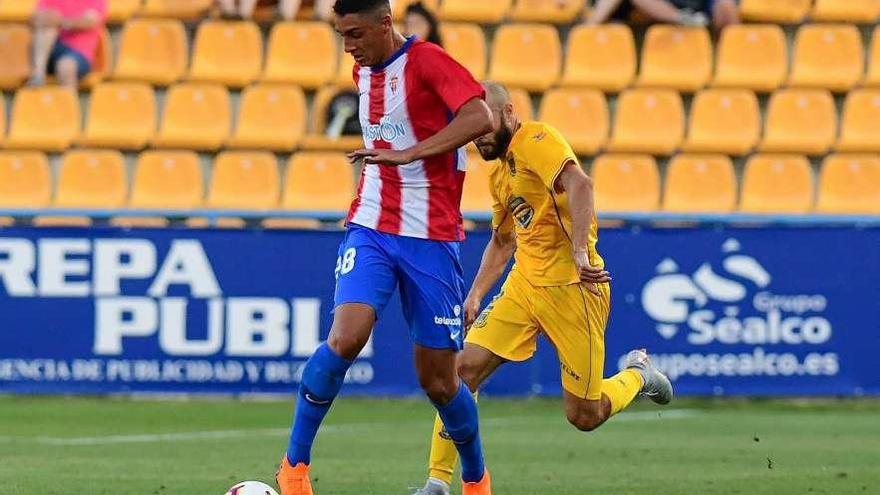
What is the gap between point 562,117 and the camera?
1655 cm

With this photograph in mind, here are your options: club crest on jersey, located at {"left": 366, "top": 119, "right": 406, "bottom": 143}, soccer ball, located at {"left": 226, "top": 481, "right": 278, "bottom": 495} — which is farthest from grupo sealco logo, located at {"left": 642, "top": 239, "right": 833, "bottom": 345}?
soccer ball, located at {"left": 226, "top": 481, "right": 278, "bottom": 495}

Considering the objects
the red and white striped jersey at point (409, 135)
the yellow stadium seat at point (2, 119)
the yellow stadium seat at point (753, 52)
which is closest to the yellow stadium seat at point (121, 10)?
the yellow stadium seat at point (2, 119)

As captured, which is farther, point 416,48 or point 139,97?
point 139,97

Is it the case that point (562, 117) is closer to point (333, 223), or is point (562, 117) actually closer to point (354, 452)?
point (333, 223)

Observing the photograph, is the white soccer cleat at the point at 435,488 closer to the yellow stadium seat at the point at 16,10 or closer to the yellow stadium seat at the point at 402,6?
the yellow stadium seat at the point at 402,6

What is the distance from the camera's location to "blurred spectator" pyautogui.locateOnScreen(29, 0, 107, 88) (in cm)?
1700

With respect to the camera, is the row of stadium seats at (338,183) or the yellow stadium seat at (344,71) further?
the yellow stadium seat at (344,71)

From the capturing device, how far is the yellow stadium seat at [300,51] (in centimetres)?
1725

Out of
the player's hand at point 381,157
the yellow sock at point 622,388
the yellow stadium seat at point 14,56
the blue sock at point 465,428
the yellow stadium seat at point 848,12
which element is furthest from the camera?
the yellow stadium seat at point 848,12

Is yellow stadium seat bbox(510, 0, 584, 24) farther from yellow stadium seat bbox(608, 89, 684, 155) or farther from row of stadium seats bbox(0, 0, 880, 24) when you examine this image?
yellow stadium seat bbox(608, 89, 684, 155)

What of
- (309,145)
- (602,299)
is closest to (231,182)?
(309,145)

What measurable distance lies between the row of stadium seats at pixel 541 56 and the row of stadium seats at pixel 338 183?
130cm

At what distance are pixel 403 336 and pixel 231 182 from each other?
110 inches

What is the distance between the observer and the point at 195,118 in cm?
1680
